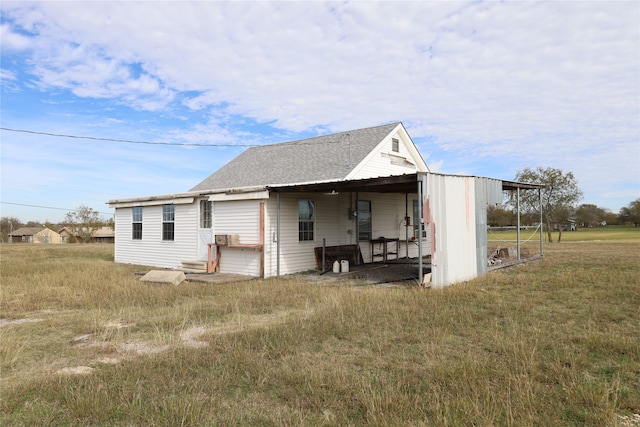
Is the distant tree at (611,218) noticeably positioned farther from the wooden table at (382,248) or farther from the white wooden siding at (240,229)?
the white wooden siding at (240,229)

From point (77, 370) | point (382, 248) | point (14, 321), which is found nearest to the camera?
point (77, 370)

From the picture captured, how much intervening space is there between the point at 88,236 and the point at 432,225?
65894 millimetres

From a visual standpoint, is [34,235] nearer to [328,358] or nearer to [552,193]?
[552,193]

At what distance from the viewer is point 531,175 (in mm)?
37688

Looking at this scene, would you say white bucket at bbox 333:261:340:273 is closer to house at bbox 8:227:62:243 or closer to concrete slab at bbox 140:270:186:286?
concrete slab at bbox 140:270:186:286

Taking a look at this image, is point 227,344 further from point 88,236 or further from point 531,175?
point 88,236

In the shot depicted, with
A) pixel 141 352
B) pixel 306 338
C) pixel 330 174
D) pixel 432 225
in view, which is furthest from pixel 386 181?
pixel 141 352

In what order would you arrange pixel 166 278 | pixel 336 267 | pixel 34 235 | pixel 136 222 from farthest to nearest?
pixel 34 235
pixel 136 222
pixel 336 267
pixel 166 278

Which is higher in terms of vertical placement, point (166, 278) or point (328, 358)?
point (166, 278)

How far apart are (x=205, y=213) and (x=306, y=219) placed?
3764mm

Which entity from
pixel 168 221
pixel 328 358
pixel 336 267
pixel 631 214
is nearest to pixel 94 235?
pixel 168 221

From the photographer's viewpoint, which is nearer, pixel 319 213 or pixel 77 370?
pixel 77 370

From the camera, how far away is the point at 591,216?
242 ft

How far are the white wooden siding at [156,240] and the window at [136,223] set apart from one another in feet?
0.78
